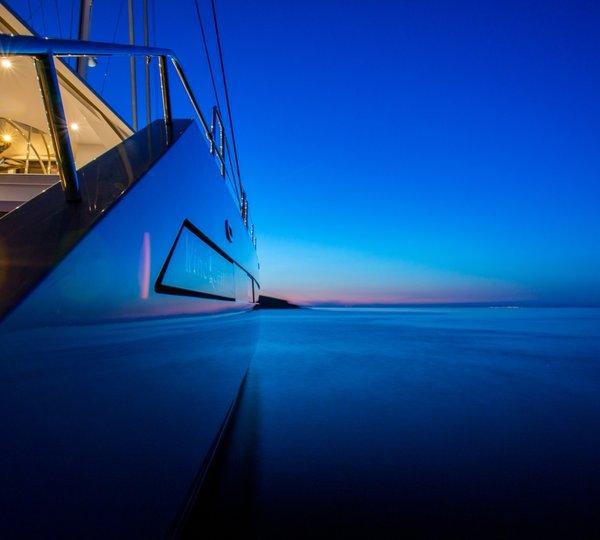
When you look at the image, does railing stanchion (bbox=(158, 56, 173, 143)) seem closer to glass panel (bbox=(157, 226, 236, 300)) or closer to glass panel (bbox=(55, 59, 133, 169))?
glass panel (bbox=(157, 226, 236, 300))

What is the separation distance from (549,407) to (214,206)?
3794 millimetres

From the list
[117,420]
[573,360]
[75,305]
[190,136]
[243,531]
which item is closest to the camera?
[75,305]

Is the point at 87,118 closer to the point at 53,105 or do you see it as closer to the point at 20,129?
the point at 20,129

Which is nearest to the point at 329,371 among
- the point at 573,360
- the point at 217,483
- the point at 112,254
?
the point at 217,483

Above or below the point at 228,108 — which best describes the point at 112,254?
below

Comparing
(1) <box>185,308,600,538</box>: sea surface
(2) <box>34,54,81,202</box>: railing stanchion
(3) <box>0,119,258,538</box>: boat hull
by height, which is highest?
(2) <box>34,54,81,202</box>: railing stanchion

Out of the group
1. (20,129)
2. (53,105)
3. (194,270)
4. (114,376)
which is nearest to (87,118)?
(20,129)

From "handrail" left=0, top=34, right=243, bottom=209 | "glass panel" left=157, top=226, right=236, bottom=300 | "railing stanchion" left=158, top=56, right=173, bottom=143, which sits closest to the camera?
"handrail" left=0, top=34, right=243, bottom=209

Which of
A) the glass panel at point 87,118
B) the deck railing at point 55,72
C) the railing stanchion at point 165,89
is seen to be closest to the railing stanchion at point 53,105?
the deck railing at point 55,72

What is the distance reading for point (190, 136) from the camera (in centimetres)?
173

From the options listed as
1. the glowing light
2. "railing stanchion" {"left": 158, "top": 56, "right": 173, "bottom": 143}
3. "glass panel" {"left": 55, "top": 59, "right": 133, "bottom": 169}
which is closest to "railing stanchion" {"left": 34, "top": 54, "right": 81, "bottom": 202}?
the glowing light

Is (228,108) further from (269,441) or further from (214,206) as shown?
(269,441)

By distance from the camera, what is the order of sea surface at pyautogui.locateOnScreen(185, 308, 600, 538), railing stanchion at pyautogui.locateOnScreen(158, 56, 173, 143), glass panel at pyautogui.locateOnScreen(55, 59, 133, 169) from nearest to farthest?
sea surface at pyautogui.locateOnScreen(185, 308, 600, 538) < railing stanchion at pyautogui.locateOnScreen(158, 56, 173, 143) < glass panel at pyautogui.locateOnScreen(55, 59, 133, 169)

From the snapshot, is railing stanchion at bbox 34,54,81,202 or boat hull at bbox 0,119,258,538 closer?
boat hull at bbox 0,119,258,538
